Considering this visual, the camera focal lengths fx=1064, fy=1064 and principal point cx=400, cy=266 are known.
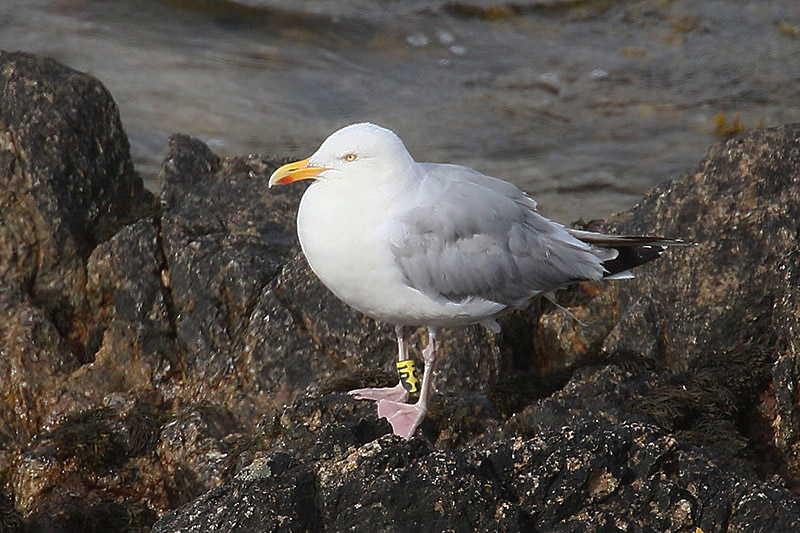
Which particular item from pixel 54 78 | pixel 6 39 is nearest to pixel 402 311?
pixel 54 78

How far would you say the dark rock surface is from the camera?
5199mm

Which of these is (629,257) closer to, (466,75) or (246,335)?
(246,335)

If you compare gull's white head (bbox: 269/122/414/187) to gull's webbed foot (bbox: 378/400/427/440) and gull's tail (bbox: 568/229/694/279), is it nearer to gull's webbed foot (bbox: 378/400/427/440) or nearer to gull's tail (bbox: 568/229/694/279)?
gull's webbed foot (bbox: 378/400/427/440)

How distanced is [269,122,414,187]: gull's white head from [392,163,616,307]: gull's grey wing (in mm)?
220

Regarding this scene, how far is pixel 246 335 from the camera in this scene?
19.4 ft

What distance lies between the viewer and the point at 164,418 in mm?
5902

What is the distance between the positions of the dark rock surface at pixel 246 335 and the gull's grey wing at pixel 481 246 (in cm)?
56

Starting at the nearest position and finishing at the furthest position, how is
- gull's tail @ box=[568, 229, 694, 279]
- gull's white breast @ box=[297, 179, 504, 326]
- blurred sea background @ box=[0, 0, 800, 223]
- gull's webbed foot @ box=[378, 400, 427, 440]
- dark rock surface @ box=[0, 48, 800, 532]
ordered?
gull's white breast @ box=[297, 179, 504, 326] → gull's webbed foot @ box=[378, 400, 427, 440] → dark rock surface @ box=[0, 48, 800, 532] → gull's tail @ box=[568, 229, 694, 279] → blurred sea background @ box=[0, 0, 800, 223]

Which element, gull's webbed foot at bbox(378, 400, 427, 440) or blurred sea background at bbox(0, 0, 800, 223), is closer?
gull's webbed foot at bbox(378, 400, 427, 440)

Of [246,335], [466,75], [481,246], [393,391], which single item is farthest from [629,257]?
[466,75]

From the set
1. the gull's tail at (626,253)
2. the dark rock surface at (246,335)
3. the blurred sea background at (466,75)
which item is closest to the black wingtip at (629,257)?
the gull's tail at (626,253)

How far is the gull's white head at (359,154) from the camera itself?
4.92 meters

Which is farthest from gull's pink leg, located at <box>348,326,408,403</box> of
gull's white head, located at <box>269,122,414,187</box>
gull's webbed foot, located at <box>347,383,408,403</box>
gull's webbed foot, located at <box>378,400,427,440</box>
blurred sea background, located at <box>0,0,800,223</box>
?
blurred sea background, located at <box>0,0,800,223</box>

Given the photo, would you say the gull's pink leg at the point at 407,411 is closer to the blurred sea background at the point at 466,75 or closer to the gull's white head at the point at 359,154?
the gull's white head at the point at 359,154
